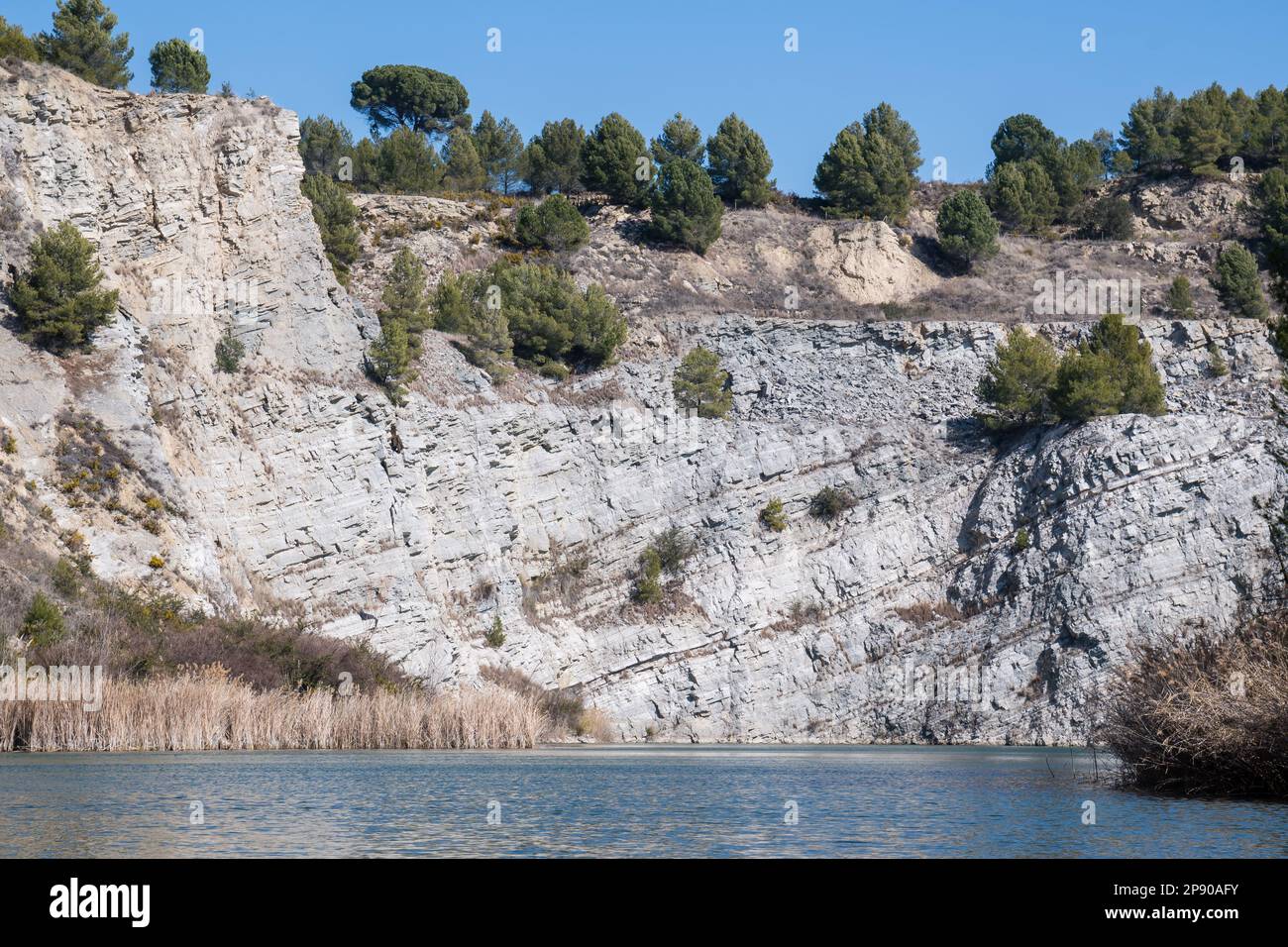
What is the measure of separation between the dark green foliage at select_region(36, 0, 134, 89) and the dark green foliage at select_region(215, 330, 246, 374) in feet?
45.3

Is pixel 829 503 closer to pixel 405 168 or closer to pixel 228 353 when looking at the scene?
pixel 228 353

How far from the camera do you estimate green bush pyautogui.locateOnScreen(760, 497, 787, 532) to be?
54875 mm

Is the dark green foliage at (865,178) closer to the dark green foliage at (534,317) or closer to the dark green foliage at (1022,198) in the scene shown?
the dark green foliage at (1022,198)

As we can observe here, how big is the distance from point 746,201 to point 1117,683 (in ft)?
185

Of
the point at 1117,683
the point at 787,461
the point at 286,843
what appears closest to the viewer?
the point at 286,843

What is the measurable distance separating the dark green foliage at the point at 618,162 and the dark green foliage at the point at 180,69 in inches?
788

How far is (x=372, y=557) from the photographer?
47188 millimetres

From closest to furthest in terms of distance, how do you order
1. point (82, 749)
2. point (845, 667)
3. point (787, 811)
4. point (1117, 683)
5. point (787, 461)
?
point (787, 811), point (1117, 683), point (82, 749), point (845, 667), point (787, 461)

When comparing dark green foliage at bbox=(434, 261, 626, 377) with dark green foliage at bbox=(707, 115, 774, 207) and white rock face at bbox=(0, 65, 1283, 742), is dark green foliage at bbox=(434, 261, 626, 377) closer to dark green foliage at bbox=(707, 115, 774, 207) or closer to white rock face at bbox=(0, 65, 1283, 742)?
white rock face at bbox=(0, 65, 1283, 742)

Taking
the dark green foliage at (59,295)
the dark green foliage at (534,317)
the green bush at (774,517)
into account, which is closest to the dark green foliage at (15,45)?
the dark green foliage at (59,295)

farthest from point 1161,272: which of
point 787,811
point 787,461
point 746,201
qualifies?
point 787,811

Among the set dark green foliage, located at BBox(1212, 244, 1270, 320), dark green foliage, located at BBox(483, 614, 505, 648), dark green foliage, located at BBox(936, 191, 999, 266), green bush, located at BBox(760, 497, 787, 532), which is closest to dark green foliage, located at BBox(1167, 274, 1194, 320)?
dark green foliage, located at BBox(1212, 244, 1270, 320)

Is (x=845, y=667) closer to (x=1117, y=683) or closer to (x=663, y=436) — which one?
(x=663, y=436)

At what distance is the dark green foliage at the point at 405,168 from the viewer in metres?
71.1
